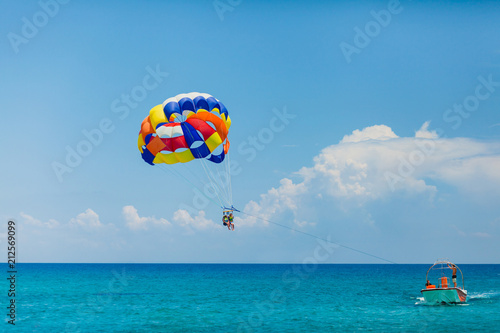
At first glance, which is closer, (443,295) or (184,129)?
(184,129)

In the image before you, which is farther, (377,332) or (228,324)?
(228,324)

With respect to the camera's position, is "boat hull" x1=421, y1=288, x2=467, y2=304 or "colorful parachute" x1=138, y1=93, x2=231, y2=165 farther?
"boat hull" x1=421, y1=288, x2=467, y2=304

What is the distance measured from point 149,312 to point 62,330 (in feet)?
20.5

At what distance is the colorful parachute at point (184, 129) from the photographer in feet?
69.6

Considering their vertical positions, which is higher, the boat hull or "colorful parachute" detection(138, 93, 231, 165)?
"colorful parachute" detection(138, 93, 231, 165)

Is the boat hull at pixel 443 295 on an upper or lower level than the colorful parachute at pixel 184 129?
lower

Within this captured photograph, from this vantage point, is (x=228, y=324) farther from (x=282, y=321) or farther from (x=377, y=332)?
(x=377, y=332)

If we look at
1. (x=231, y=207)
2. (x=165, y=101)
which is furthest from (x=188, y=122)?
(x=231, y=207)

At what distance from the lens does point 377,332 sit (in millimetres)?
20109

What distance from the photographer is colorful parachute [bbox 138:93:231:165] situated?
835 inches

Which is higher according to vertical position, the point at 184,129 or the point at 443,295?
the point at 184,129

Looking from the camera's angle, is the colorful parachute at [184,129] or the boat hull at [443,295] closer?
the colorful parachute at [184,129]

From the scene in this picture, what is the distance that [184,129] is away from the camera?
846 inches

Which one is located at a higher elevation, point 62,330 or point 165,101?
point 165,101
